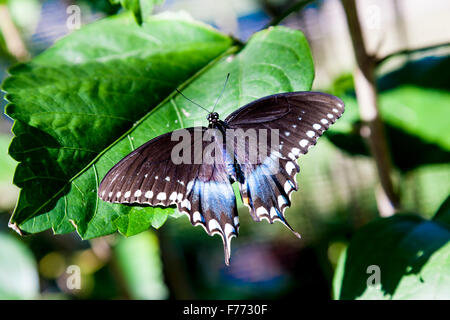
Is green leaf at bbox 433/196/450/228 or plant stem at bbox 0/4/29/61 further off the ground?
plant stem at bbox 0/4/29/61

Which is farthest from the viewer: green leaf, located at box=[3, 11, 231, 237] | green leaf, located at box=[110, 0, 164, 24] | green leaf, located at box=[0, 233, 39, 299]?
green leaf, located at box=[0, 233, 39, 299]

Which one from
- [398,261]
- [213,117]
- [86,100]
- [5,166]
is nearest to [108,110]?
[86,100]

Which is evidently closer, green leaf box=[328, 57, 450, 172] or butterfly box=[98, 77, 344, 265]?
butterfly box=[98, 77, 344, 265]

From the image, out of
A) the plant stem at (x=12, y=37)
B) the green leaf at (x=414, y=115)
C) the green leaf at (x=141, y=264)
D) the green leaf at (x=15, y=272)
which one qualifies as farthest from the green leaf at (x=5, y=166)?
the green leaf at (x=141, y=264)

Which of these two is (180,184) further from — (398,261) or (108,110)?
(398,261)

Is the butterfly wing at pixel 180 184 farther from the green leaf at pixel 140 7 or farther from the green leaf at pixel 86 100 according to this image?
the green leaf at pixel 140 7

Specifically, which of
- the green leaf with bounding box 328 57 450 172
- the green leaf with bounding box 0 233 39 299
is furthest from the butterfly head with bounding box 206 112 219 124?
the green leaf with bounding box 0 233 39 299

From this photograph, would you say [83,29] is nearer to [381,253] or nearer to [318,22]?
[381,253]

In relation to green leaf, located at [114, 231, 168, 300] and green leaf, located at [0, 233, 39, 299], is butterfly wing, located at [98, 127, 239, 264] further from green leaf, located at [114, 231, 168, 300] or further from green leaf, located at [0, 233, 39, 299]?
Answer: green leaf, located at [114, 231, 168, 300]
